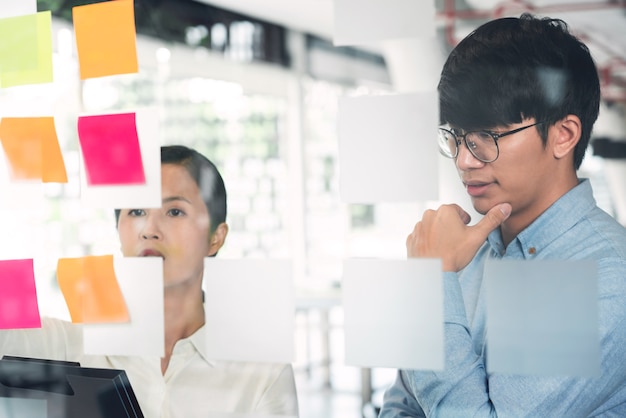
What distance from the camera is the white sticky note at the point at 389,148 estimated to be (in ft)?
3.42

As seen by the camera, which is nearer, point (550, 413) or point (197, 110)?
point (550, 413)

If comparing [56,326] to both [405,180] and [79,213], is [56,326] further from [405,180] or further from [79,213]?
[405,180]

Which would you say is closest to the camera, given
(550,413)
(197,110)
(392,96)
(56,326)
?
(550,413)

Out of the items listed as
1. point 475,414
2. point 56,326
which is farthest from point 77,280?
point 475,414

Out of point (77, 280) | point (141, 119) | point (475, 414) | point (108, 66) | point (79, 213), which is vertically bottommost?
point (475, 414)

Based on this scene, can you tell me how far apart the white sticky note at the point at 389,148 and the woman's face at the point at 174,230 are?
0.29 metres

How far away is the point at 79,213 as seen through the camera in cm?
130

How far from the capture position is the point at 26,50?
134cm

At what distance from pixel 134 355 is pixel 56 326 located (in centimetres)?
19

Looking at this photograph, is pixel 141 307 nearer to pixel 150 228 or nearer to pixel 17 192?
pixel 150 228

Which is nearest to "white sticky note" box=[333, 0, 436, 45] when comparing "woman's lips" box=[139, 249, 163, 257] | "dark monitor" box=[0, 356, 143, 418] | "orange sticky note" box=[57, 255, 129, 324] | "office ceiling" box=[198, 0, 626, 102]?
"office ceiling" box=[198, 0, 626, 102]

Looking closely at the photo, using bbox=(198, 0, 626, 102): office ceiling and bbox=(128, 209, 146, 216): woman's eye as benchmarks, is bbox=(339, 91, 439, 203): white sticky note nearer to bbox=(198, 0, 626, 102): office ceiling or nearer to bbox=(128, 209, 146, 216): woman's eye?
bbox=(198, 0, 626, 102): office ceiling

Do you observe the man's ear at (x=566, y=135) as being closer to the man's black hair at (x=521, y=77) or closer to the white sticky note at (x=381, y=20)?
the man's black hair at (x=521, y=77)

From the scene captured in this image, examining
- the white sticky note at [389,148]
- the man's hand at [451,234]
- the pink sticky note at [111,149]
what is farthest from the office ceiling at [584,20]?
the pink sticky note at [111,149]
